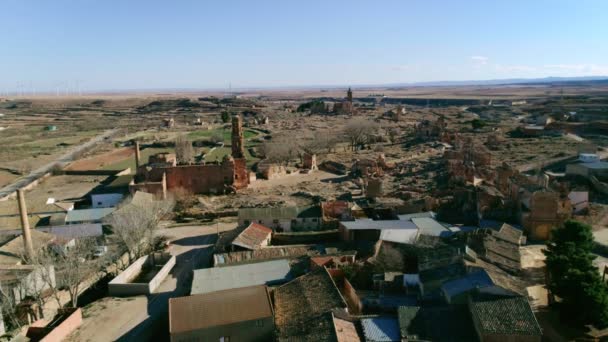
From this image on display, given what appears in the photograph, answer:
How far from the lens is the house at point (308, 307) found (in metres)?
15.3

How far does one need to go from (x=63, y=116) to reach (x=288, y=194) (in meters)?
121

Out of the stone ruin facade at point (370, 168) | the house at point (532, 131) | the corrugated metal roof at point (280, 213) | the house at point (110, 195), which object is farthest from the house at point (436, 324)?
the house at point (532, 131)

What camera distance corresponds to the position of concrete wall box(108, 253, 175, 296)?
70.2 ft

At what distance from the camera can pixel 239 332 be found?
1619 centimetres

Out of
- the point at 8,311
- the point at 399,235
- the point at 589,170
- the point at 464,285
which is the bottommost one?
the point at 8,311

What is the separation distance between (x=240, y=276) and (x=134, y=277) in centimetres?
664

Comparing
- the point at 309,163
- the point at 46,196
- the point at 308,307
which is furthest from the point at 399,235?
the point at 46,196

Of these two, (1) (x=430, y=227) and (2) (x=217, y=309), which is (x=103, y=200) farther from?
(1) (x=430, y=227)

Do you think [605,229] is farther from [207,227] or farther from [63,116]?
[63,116]

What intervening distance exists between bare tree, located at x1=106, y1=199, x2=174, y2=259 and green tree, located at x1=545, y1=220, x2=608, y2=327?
20.4m

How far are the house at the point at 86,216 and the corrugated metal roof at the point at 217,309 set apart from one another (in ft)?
55.2

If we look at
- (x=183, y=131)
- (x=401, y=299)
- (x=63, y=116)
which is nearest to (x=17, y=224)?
(x=401, y=299)

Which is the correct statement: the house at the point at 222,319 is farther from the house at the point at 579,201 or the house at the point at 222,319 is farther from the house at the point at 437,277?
the house at the point at 579,201

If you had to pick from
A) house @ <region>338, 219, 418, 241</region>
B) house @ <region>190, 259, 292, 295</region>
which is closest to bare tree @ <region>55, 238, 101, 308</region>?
house @ <region>190, 259, 292, 295</region>
